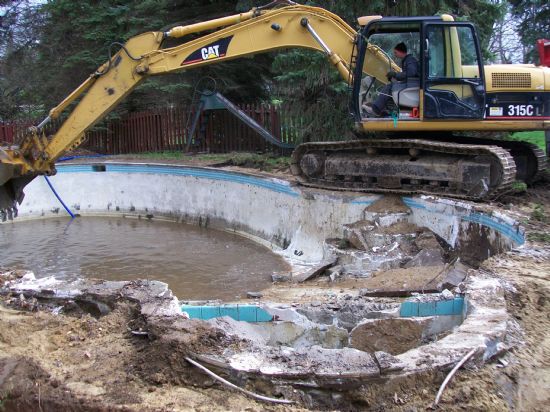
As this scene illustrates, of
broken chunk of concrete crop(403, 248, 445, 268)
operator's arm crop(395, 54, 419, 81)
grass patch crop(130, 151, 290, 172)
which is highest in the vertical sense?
operator's arm crop(395, 54, 419, 81)

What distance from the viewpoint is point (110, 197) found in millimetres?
14227

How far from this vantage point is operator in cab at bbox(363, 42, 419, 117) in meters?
8.05

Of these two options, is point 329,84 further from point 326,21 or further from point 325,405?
point 325,405

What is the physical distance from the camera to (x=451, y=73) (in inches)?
313

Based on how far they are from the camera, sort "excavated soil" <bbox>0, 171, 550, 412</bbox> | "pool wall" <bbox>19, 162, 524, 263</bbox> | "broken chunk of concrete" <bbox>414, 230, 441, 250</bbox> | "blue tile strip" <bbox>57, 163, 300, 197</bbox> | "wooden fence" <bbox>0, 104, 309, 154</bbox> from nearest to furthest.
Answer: "excavated soil" <bbox>0, 171, 550, 412</bbox>
"pool wall" <bbox>19, 162, 524, 263</bbox>
"broken chunk of concrete" <bbox>414, 230, 441, 250</bbox>
"blue tile strip" <bbox>57, 163, 300, 197</bbox>
"wooden fence" <bbox>0, 104, 309, 154</bbox>

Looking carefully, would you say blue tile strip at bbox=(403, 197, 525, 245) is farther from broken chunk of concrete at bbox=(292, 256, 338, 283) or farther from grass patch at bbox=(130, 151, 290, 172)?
grass patch at bbox=(130, 151, 290, 172)

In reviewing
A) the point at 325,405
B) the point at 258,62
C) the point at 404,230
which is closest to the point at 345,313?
the point at 325,405

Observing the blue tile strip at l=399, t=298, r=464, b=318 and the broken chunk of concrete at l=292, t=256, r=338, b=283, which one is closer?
the blue tile strip at l=399, t=298, r=464, b=318

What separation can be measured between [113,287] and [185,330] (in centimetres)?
140

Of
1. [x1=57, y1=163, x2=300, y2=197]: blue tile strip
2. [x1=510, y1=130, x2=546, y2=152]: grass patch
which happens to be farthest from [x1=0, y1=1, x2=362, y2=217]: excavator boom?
[x1=510, y1=130, x2=546, y2=152]: grass patch

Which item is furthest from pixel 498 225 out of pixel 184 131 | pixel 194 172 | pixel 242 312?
pixel 184 131

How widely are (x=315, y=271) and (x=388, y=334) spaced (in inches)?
143

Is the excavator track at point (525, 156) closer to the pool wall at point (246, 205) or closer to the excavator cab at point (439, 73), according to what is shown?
the excavator cab at point (439, 73)

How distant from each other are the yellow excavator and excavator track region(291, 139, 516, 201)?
17 mm
